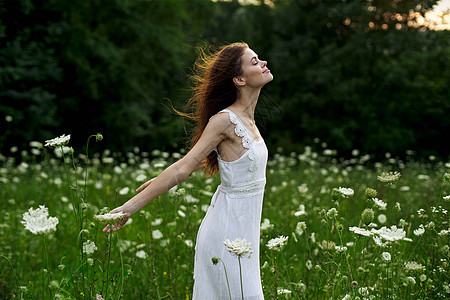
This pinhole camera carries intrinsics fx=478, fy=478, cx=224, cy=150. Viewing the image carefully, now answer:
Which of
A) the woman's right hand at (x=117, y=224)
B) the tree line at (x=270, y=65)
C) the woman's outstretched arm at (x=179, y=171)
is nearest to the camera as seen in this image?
the woman's right hand at (x=117, y=224)

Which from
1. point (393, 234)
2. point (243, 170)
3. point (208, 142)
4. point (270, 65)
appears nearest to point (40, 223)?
point (208, 142)

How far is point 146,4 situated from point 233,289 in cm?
1622

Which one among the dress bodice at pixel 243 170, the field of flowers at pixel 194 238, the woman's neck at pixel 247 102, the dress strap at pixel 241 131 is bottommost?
the field of flowers at pixel 194 238

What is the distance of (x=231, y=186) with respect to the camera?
2.28 metres

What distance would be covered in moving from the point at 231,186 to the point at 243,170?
0.10 m

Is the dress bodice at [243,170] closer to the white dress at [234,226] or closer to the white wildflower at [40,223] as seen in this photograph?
the white dress at [234,226]

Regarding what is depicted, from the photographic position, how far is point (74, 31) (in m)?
14.8

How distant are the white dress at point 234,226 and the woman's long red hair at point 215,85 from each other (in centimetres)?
26

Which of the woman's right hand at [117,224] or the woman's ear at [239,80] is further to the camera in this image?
the woman's ear at [239,80]

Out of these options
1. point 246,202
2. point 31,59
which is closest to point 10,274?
point 246,202

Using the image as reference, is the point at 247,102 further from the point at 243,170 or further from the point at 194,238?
the point at 194,238

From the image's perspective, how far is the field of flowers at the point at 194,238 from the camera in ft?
7.69

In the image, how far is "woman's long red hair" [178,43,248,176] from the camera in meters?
2.51

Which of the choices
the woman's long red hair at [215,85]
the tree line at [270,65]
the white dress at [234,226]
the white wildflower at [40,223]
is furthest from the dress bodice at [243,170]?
the tree line at [270,65]
